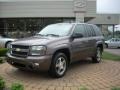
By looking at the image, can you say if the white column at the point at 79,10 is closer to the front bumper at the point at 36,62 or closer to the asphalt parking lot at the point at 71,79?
the asphalt parking lot at the point at 71,79

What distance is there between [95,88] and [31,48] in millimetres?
2066

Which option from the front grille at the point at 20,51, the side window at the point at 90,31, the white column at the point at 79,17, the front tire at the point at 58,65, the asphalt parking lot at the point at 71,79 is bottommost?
the asphalt parking lot at the point at 71,79

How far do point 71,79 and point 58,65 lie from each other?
0.57 m

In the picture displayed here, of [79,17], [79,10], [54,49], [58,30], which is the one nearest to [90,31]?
[58,30]

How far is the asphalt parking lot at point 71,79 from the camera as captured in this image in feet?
20.4

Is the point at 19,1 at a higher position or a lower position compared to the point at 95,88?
higher

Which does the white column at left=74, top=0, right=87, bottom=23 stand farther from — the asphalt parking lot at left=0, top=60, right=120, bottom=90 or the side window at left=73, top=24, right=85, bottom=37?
the asphalt parking lot at left=0, top=60, right=120, bottom=90

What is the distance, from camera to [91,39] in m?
9.12

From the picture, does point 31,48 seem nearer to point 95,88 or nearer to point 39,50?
point 39,50

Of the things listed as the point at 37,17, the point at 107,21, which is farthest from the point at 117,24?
the point at 37,17

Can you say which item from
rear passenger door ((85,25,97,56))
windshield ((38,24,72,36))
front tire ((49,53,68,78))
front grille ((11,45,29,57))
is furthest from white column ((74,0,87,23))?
front grille ((11,45,29,57))

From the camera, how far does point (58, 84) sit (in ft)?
21.0

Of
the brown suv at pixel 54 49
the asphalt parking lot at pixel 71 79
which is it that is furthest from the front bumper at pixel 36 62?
the asphalt parking lot at pixel 71 79

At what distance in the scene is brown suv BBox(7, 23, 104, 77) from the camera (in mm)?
6570
